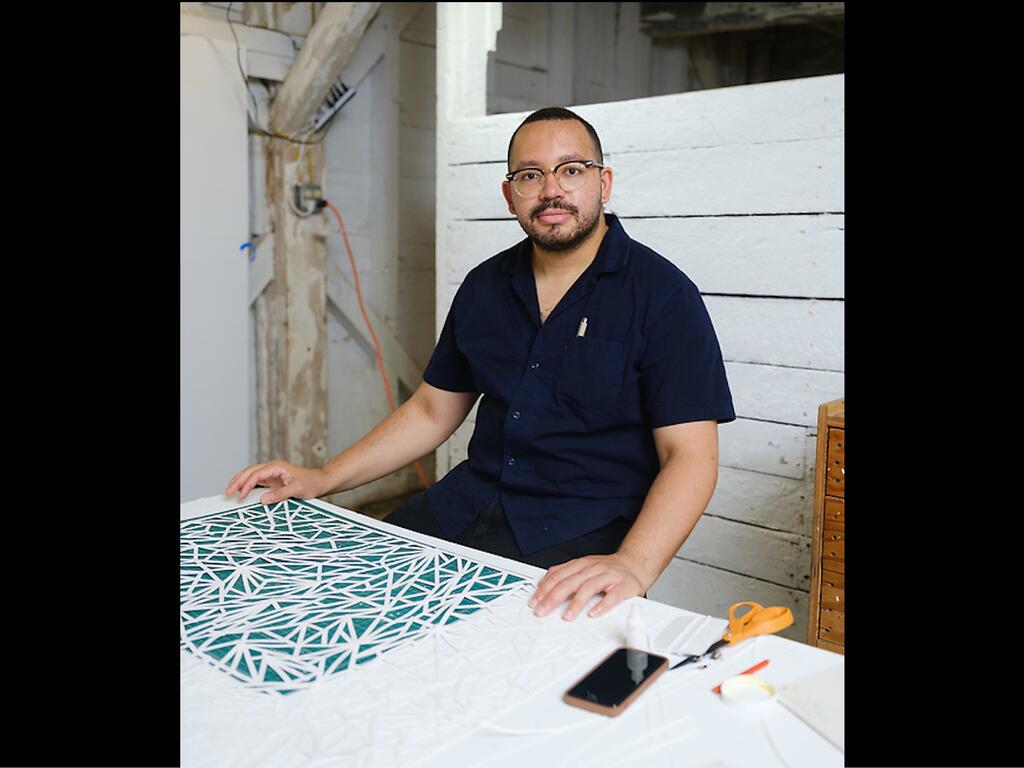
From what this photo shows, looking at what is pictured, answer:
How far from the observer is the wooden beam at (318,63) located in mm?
3061

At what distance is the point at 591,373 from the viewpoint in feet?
5.62

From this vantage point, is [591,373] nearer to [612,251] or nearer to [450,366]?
[612,251]

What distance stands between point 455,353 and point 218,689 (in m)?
1.16

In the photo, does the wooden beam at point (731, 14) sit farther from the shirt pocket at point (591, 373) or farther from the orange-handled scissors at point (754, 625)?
the orange-handled scissors at point (754, 625)

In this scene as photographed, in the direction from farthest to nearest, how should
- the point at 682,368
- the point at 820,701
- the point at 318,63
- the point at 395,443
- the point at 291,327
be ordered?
the point at 291,327 < the point at 318,63 < the point at 395,443 < the point at 682,368 < the point at 820,701

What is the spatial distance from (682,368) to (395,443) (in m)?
0.68

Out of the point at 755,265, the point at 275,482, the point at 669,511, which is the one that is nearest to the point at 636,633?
the point at 669,511

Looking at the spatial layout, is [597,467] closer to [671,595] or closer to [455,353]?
[455,353]

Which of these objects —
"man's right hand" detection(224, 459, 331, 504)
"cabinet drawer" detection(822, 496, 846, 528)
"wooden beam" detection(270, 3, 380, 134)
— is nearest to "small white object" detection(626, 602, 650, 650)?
"man's right hand" detection(224, 459, 331, 504)

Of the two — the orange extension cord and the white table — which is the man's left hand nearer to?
the white table

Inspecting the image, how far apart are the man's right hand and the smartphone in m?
0.83
